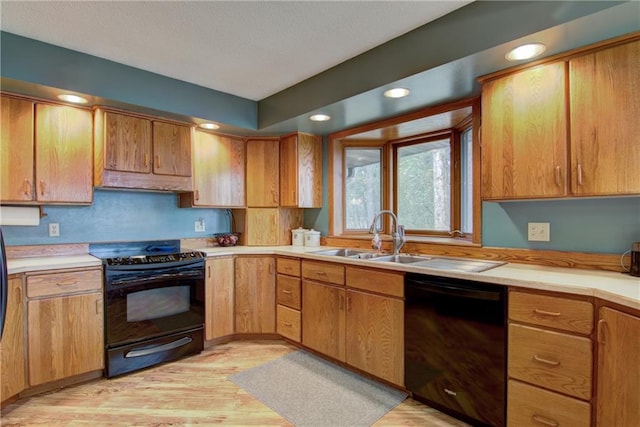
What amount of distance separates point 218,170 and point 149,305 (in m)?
1.43

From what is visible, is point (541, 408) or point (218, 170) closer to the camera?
point (541, 408)

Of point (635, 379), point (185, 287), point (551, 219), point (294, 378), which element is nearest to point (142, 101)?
point (185, 287)

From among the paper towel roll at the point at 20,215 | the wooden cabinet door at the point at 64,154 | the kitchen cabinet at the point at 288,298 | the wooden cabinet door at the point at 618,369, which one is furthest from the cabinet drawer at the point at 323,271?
the paper towel roll at the point at 20,215

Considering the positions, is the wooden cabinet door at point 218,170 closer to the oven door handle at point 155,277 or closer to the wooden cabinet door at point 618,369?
the oven door handle at point 155,277

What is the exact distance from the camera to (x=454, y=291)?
1859 mm

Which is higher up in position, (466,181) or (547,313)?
(466,181)

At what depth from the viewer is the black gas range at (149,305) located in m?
2.40

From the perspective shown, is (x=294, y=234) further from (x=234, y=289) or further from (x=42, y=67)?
(x=42, y=67)

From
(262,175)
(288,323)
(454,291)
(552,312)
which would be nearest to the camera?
(552,312)

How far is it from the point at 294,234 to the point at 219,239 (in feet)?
2.63

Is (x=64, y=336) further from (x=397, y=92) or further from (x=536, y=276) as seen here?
(x=536, y=276)

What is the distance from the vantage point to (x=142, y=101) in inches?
100

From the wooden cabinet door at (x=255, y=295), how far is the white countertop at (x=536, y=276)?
2.71 feet

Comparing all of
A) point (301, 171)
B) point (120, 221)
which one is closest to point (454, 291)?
point (301, 171)
